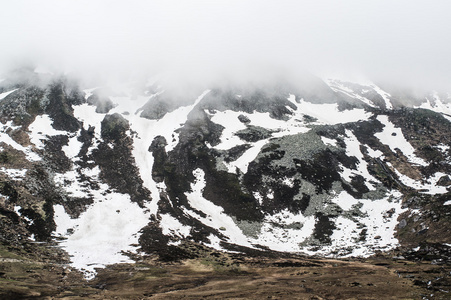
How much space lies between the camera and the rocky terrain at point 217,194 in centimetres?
4434

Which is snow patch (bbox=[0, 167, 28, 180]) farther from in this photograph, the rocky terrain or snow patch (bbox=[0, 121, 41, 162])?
snow patch (bbox=[0, 121, 41, 162])

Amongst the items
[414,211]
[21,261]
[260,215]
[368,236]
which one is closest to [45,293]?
[21,261]

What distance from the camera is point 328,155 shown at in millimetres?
110250

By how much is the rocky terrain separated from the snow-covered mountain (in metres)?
0.56

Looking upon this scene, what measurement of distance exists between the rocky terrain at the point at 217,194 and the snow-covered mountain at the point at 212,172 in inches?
22.1

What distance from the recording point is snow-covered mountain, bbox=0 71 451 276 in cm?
6875

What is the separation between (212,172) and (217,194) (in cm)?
1216

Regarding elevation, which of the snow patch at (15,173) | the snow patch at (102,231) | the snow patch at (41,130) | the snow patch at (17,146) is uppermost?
the snow patch at (41,130)

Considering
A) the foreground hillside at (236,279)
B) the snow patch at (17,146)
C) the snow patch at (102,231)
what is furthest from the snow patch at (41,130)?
the foreground hillside at (236,279)

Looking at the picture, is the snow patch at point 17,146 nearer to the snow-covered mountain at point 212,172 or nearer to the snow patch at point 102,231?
the snow-covered mountain at point 212,172

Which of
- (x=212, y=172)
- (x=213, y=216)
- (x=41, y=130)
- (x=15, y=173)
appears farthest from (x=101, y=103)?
(x=213, y=216)

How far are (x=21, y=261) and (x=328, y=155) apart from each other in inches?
3764

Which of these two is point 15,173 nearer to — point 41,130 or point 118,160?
point 118,160

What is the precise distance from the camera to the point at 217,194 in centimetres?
9388
